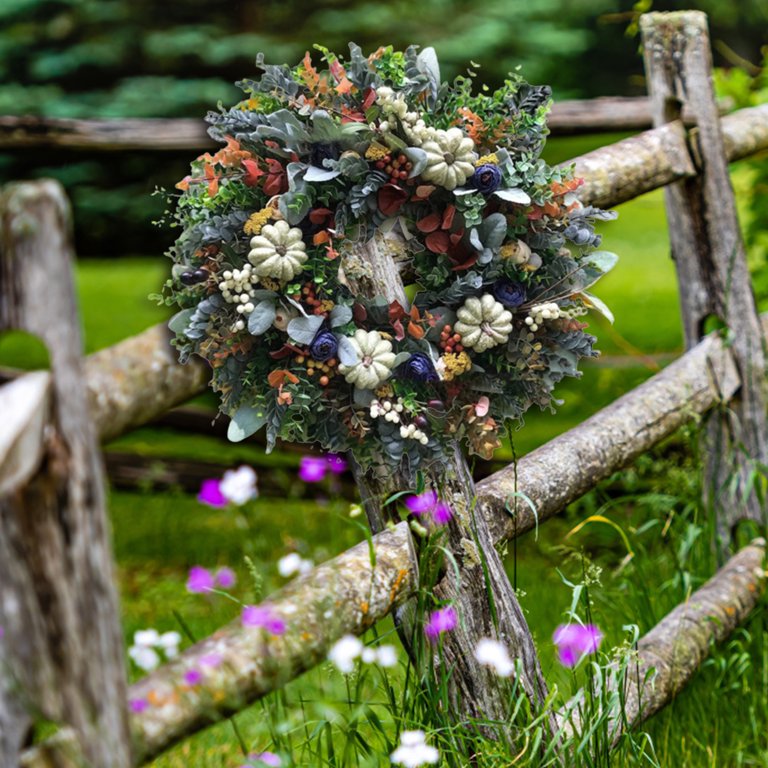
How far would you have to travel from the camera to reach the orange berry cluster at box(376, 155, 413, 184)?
1.58 metres

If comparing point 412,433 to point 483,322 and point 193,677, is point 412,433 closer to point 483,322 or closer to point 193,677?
point 483,322

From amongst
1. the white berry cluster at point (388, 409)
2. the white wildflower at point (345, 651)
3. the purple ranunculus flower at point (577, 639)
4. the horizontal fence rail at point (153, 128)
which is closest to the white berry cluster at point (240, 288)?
the white berry cluster at point (388, 409)

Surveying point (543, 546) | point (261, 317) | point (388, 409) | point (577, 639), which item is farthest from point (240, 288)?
point (543, 546)

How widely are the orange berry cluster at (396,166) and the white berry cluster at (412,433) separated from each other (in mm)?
353

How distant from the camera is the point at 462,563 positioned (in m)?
1.70

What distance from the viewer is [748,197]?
12.8 ft

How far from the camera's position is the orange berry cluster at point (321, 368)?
59.9 inches

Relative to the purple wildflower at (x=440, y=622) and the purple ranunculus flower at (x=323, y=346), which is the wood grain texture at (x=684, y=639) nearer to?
the purple wildflower at (x=440, y=622)

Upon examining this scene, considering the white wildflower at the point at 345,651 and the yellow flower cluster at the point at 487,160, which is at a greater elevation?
the yellow flower cluster at the point at 487,160

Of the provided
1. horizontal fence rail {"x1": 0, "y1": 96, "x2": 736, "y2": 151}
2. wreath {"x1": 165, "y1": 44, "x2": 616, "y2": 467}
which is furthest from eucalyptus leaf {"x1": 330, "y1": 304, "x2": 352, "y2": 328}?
horizontal fence rail {"x1": 0, "y1": 96, "x2": 736, "y2": 151}

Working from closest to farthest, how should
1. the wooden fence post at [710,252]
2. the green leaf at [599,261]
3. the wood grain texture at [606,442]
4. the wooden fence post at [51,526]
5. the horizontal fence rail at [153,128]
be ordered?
the wooden fence post at [51,526] → the green leaf at [599,261] → the wood grain texture at [606,442] → the wooden fence post at [710,252] → the horizontal fence rail at [153,128]

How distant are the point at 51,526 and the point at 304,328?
0.55m

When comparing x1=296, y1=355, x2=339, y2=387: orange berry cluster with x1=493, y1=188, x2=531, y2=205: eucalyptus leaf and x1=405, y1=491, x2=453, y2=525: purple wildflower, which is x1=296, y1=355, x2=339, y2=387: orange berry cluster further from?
x1=493, y1=188, x2=531, y2=205: eucalyptus leaf

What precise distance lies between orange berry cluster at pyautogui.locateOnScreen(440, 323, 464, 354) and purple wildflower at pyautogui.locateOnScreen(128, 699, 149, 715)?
67cm
